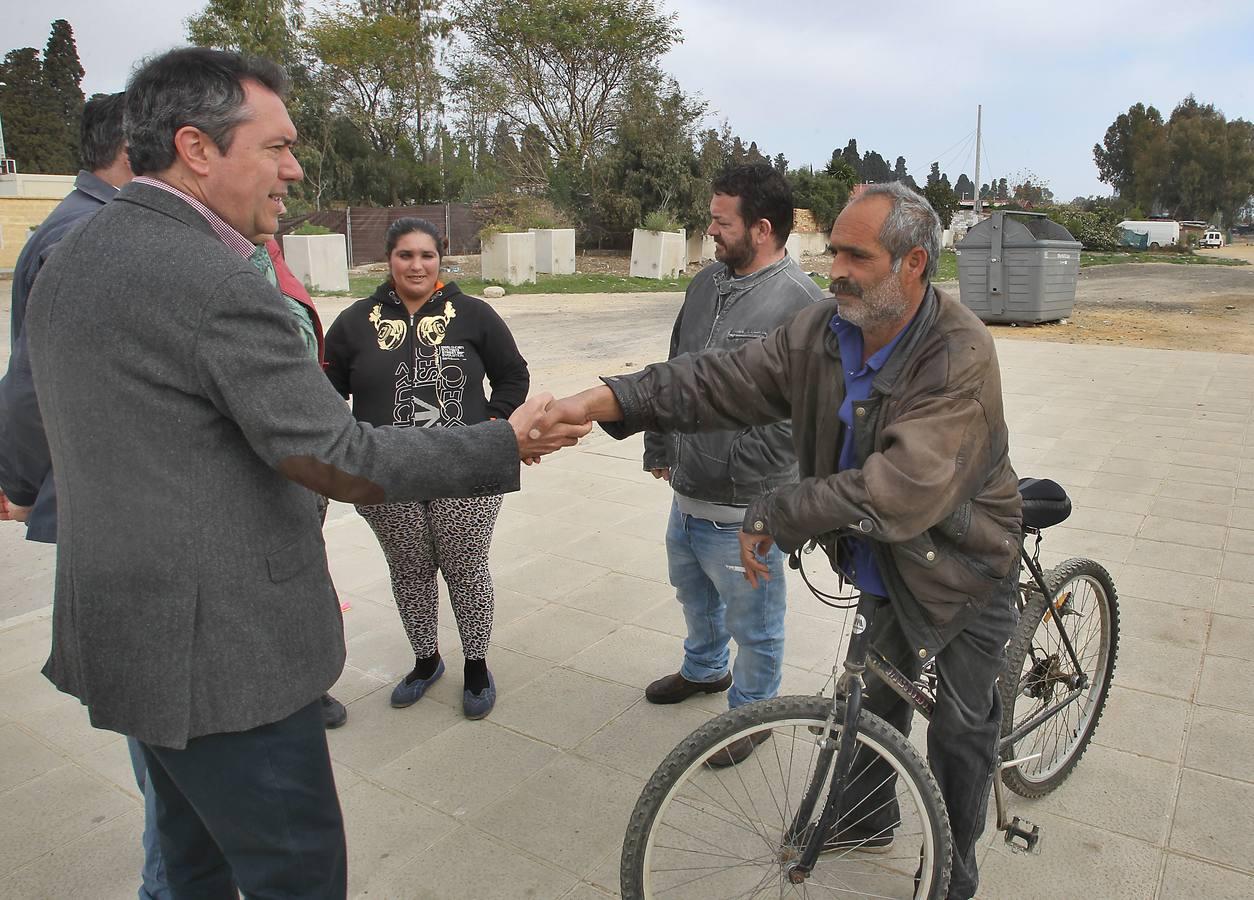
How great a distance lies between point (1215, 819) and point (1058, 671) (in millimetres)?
658

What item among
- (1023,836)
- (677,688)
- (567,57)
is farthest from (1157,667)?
(567,57)

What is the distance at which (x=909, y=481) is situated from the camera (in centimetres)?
203

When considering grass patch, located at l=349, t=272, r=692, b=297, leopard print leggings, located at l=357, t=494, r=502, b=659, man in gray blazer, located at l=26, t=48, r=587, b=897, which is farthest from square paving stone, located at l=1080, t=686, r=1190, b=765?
grass patch, located at l=349, t=272, r=692, b=297

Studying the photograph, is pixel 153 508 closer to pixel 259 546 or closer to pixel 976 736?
pixel 259 546

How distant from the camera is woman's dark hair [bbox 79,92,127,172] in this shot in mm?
2551

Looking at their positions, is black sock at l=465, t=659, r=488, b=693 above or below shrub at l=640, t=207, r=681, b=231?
below

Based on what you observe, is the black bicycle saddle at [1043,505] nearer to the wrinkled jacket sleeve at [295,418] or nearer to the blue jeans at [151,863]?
the wrinkled jacket sleeve at [295,418]

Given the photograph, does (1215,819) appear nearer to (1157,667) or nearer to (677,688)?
(1157,667)

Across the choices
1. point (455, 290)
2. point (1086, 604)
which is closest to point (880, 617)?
point (1086, 604)

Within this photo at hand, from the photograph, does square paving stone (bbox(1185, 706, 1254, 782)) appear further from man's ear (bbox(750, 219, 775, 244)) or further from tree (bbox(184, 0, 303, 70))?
tree (bbox(184, 0, 303, 70))

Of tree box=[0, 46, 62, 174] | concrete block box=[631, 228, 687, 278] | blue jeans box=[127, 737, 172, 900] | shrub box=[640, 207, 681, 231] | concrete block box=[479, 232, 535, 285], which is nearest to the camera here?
blue jeans box=[127, 737, 172, 900]

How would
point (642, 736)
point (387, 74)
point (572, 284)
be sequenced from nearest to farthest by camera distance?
point (642, 736), point (572, 284), point (387, 74)

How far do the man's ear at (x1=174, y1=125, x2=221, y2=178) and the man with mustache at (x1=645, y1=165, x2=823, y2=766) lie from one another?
180 centimetres

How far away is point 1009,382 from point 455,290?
9.07 meters
